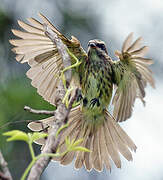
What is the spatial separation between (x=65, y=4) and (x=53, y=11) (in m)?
0.31

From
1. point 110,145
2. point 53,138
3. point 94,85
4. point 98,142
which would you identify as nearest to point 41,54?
point 94,85

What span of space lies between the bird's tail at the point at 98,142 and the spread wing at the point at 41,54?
30cm

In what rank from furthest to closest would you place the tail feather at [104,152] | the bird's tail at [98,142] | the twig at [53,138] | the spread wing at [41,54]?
the tail feather at [104,152], the bird's tail at [98,142], the spread wing at [41,54], the twig at [53,138]

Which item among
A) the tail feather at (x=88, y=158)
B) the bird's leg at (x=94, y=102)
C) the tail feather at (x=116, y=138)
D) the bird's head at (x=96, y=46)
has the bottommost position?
the tail feather at (x=88, y=158)

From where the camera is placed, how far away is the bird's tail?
340cm

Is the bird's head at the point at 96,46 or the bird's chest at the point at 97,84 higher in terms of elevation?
the bird's head at the point at 96,46

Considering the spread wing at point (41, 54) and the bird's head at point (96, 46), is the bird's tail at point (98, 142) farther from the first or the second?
the bird's head at point (96, 46)

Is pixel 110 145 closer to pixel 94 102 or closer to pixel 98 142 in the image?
pixel 98 142

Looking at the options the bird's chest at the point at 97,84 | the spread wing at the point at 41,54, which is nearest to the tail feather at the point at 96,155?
the bird's chest at the point at 97,84

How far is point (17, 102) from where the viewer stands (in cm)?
649

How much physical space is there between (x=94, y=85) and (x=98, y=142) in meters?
0.38

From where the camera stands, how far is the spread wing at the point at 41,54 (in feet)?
10.0

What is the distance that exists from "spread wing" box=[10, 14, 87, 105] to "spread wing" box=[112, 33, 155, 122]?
288mm

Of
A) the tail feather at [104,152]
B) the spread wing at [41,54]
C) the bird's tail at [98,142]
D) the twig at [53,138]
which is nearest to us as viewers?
the twig at [53,138]
